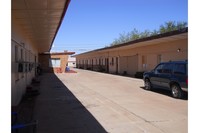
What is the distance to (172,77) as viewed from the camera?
12148mm

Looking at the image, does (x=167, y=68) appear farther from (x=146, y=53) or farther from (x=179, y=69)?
(x=146, y=53)

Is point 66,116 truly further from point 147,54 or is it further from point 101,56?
point 101,56

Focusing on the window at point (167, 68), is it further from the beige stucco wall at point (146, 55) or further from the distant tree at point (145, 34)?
the distant tree at point (145, 34)

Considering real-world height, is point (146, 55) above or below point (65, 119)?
above

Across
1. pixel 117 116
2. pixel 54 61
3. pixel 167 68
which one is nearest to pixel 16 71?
pixel 117 116

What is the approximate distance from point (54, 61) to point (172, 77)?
29.1 meters

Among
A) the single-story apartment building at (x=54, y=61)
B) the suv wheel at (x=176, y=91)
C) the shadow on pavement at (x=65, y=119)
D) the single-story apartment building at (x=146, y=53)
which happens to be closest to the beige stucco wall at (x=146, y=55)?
the single-story apartment building at (x=146, y=53)

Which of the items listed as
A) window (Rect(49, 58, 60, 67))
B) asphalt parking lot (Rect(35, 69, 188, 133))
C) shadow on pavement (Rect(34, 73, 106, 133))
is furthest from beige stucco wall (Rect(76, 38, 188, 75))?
shadow on pavement (Rect(34, 73, 106, 133))

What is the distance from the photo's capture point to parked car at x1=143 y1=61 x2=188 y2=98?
11381 millimetres

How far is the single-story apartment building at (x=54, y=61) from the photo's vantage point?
3909 cm

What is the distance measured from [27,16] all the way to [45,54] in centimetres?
3100

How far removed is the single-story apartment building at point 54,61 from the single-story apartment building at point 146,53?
279 inches

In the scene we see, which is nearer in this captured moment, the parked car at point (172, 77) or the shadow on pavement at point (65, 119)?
the shadow on pavement at point (65, 119)
